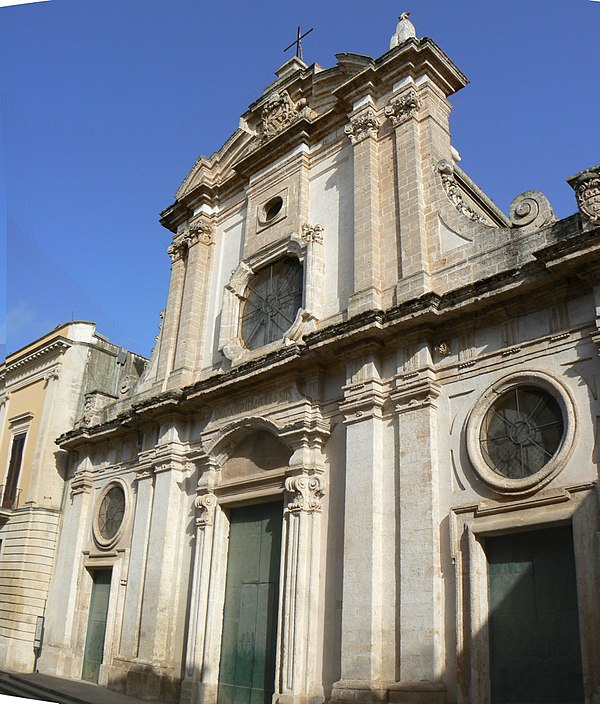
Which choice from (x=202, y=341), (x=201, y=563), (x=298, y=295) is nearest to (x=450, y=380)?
(x=298, y=295)

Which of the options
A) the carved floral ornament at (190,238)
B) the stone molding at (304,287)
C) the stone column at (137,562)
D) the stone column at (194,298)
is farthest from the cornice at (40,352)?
the stone molding at (304,287)

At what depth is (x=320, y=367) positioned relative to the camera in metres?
11.5

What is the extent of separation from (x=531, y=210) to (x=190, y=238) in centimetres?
839

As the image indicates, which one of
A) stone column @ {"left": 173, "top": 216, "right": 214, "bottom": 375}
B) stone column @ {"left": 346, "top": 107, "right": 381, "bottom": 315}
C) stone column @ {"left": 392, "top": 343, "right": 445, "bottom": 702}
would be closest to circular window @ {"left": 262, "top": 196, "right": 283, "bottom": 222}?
stone column @ {"left": 173, "top": 216, "right": 214, "bottom": 375}

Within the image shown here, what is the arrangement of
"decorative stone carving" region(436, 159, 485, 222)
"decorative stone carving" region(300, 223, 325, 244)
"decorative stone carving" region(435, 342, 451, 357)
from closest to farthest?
"decorative stone carving" region(435, 342, 451, 357), "decorative stone carving" region(436, 159, 485, 222), "decorative stone carving" region(300, 223, 325, 244)

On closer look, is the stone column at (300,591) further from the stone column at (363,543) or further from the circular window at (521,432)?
the circular window at (521,432)

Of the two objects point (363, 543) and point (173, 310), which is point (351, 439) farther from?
point (173, 310)

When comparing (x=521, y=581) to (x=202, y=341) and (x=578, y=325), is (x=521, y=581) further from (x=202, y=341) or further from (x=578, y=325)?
(x=202, y=341)

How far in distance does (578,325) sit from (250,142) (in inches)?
367

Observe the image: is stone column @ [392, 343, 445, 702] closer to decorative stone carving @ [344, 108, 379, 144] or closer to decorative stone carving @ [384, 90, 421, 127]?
decorative stone carving @ [384, 90, 421, 127]

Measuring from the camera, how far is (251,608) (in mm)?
11398

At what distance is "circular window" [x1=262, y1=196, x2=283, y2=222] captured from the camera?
1429 cm

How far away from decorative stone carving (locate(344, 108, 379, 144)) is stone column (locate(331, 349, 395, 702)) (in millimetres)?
4164

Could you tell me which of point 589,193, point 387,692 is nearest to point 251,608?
point 387,692
